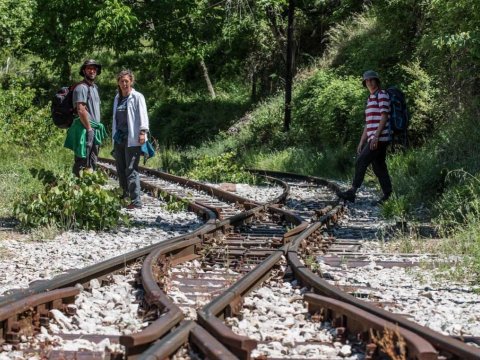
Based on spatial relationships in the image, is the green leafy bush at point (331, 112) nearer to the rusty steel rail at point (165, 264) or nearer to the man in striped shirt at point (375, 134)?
the man in striped shirt at point (375, 134)

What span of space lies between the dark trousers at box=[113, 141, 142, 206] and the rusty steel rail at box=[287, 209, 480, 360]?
4572 mm

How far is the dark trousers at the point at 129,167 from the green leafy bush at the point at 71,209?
1.51 meters

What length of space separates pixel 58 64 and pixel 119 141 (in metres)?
24.8

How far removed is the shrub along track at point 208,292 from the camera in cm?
393

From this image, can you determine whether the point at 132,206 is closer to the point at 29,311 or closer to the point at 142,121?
the point at 142,121

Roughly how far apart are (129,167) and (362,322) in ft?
24.8

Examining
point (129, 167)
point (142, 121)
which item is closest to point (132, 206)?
Result: point (129, 167)

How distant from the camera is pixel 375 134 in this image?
12.4 meters

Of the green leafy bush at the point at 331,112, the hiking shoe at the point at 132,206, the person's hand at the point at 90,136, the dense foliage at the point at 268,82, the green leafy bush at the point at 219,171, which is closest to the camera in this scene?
the person's hand at the point at 90,136

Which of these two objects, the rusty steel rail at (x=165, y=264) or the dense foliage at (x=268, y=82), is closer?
the rusty steel rail at (x=165, y=264)

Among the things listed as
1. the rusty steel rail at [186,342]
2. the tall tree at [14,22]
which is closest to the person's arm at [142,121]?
the rusty steel rail at [186,342]

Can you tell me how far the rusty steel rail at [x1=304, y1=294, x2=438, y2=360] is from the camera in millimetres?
3797

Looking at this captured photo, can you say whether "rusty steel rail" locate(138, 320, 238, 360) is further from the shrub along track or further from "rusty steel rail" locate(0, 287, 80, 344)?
A: "rusty steel rail" locate(0, 287, 80, 344)

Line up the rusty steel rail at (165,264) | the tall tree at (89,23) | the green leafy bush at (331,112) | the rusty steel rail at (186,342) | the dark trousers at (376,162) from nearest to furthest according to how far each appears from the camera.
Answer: the rusty steel rail at (186,342), the rusty steel rail at (165,264), the dark trousers at (376,162), the green leafy bush at (331,112), the tall tree at (89,23)
